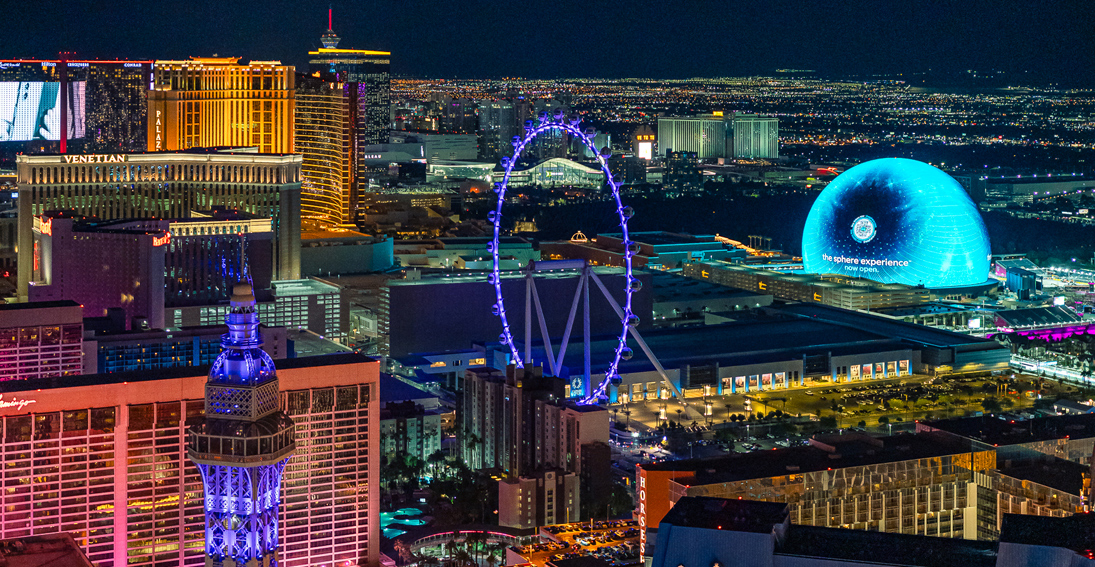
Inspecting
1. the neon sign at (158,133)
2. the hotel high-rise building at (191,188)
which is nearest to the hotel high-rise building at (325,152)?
the neon sign at (158,133)

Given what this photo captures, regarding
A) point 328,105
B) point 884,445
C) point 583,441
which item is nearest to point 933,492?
point 884,445

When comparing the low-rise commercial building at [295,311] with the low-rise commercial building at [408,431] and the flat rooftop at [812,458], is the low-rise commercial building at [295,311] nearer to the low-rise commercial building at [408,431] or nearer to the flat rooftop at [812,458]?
the low-rise commercial building at [408,431]

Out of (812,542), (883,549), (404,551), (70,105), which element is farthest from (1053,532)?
(70,105)

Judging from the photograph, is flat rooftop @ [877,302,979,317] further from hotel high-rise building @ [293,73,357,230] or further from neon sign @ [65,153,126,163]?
neon sign @ [65,153,126,163]

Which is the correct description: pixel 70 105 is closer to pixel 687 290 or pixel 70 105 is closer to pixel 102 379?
pixel 687 290

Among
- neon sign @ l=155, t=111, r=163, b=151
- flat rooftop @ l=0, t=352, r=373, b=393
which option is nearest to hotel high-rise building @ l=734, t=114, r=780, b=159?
neon sign @ l=155, t=111, r=163, b=151
